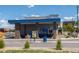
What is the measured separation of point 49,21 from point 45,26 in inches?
162

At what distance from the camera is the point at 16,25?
1670 inches

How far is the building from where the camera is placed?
40787 millimetres

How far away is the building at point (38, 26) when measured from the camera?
134 ft

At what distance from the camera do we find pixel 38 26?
4372 centimetres
